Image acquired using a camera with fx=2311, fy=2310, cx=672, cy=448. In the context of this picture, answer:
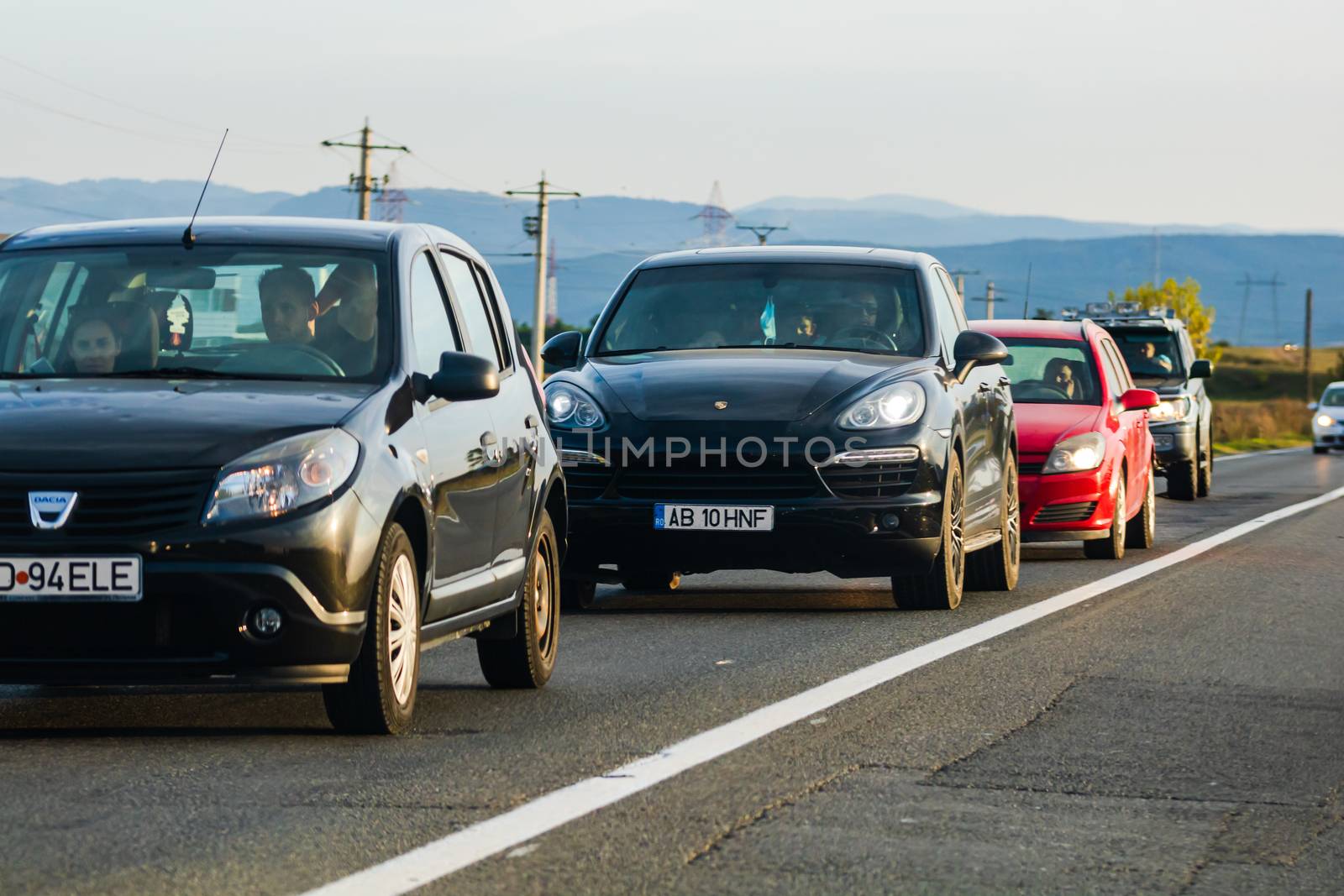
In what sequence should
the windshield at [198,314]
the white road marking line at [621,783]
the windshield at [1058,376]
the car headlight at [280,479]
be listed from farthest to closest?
the windshield at [1058,376] < the windshield at [198,314] < the car headlight at [280,479] < the white road marking line at [621,783]

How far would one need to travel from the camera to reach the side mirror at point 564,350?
1173 centimetres

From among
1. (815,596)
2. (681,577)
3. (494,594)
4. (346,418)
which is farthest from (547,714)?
(681,577)

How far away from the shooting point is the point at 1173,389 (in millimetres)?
26219

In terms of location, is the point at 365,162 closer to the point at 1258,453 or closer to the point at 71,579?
the point at 1258,453

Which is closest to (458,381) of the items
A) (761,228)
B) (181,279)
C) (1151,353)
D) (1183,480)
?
(181,279)

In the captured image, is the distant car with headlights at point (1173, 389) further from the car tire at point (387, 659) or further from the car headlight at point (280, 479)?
the car headlight at point (280, 479)

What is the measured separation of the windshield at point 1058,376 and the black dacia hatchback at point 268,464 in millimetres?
8481

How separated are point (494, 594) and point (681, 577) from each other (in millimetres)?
6083

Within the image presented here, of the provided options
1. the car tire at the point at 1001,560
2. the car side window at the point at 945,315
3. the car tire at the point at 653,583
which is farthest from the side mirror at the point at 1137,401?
the car tire at the point at 653,583

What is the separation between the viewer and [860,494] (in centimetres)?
1110

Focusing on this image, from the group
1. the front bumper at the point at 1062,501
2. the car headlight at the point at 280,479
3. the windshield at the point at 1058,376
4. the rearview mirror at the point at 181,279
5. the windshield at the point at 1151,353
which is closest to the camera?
the car headlight at the point at 280,479

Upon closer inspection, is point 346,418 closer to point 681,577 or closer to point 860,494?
point 860,494

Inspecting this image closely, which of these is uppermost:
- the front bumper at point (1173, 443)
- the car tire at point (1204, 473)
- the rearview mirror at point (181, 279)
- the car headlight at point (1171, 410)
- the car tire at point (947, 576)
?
the rearview mirror at point (181, 279)

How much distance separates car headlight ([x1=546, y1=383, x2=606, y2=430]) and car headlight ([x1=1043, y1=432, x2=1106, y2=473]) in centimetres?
491
